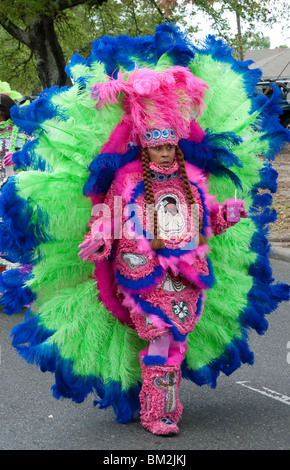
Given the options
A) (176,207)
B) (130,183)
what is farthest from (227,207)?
(130,183)

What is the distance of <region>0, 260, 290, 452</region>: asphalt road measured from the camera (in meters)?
3.68

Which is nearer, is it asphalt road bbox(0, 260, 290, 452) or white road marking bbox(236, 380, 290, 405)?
Result: asphalt road bbox(0, 260, 290, 452)

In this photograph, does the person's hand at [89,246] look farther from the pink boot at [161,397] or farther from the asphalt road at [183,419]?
the asphalt road at [183,419]

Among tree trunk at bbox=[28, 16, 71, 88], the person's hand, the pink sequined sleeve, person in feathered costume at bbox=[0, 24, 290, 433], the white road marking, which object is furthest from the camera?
tree trunk at bbox=[28, 16, 71, 88]

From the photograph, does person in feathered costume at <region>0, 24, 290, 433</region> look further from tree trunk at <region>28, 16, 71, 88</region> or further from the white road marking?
tree trunk at <region>28, 16, 71, 88</region>

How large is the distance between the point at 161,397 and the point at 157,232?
2.74ft

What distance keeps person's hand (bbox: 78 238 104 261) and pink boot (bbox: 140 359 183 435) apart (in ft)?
2.21

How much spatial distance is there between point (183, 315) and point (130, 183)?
72 centimetres

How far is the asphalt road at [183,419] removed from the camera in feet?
12.1

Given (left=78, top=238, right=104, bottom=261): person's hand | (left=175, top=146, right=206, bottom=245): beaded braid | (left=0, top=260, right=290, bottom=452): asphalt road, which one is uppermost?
(left=175, top=146, right=206, bottom=245): beaded braid

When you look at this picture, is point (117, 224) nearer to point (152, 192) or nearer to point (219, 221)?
point (152, 192)

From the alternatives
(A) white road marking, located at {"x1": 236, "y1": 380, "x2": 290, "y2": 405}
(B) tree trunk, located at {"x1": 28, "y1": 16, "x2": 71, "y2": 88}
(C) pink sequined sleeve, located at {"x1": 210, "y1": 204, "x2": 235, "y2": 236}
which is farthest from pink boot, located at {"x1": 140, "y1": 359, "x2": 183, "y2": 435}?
(B) tree trunk, located at {"x1": 28, "y1": 16, "x2": 71, "y2": 88}

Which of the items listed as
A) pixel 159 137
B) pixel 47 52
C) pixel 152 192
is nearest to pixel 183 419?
pixel 152 192

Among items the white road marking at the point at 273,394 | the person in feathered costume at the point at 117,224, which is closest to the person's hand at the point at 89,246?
the person in feathered costume at the point at 117,224
